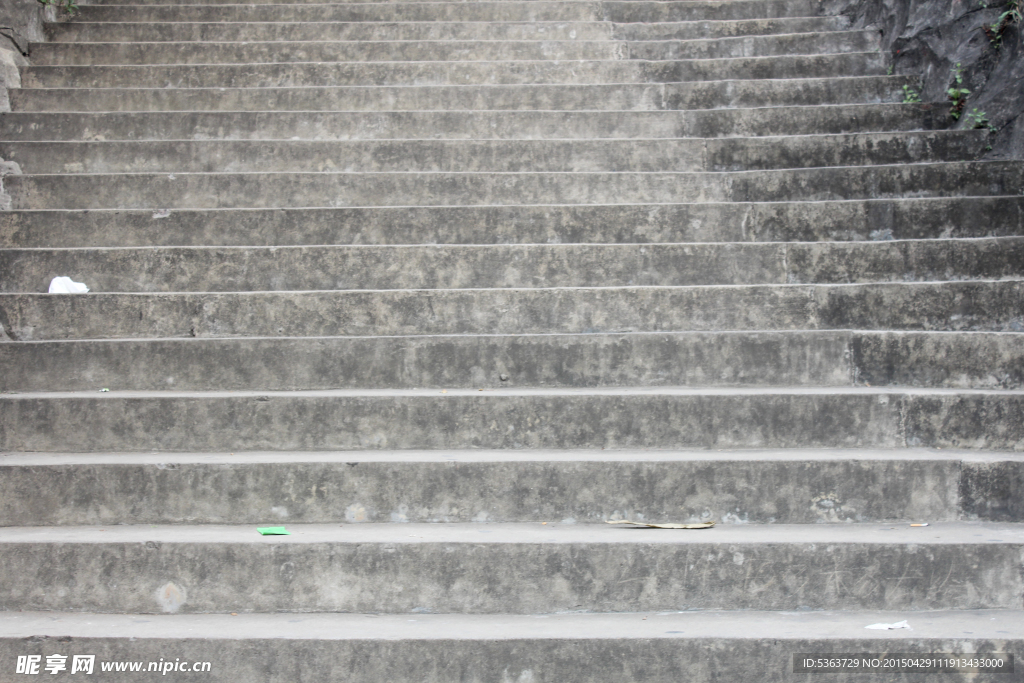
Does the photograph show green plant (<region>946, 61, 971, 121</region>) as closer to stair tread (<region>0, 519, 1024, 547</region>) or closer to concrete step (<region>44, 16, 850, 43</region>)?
concrete step (<region>44, 16, 850, 43</region>)

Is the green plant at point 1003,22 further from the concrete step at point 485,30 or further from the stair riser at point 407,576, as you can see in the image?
the stair riser at point 407,576

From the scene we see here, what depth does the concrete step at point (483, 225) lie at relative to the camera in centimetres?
390

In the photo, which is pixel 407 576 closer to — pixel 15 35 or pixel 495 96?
pixel 495 96

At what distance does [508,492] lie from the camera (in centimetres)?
265

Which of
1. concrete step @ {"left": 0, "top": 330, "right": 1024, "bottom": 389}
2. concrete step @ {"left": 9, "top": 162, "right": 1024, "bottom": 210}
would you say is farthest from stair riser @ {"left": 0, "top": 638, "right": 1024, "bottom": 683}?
concrete step @ {"left": 9, "top": 162, "right": 1024, "bottom": 210}

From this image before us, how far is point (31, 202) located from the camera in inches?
165

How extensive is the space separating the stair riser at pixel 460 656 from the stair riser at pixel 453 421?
86 cm

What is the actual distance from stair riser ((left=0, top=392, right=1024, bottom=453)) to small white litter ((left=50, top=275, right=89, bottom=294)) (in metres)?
0.84

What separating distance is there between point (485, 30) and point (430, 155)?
202 cm

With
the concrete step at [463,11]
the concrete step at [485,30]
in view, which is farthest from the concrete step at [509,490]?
the concrete step at [463,11]

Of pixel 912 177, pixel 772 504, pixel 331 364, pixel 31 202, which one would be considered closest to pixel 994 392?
pixel 772 504

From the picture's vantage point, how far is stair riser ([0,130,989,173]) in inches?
176

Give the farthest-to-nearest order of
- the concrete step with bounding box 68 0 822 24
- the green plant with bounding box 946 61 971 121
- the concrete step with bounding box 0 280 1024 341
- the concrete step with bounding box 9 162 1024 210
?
the concrete step with bounding box 68 0 822 24, the green plant with bounding box 946 61 971 121, the concrete step with bounding box 9 162 1024 210, the concrete step with bounding box 0 280 1024 341

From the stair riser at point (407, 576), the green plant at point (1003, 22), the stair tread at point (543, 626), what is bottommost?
the stair tread at point (543, 626)
